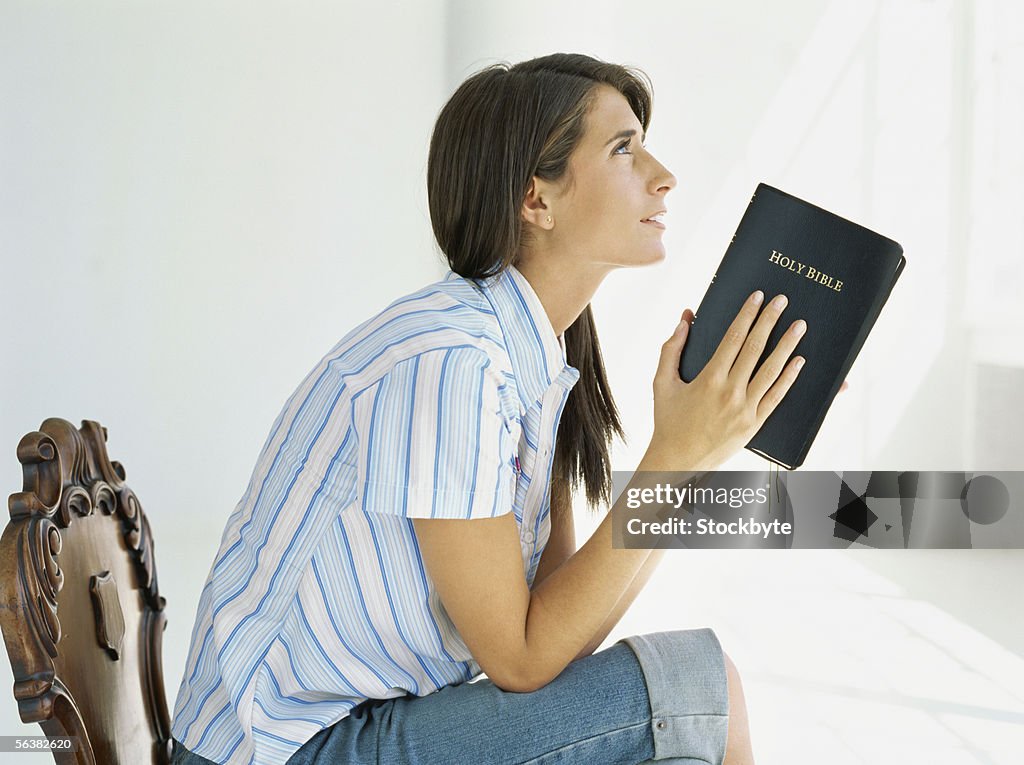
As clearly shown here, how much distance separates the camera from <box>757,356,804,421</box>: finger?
2.84 feet

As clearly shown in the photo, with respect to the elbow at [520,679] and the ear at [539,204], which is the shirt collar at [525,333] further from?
the elbow at [520,679]

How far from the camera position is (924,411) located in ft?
10.9

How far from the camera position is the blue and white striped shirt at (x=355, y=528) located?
804mm

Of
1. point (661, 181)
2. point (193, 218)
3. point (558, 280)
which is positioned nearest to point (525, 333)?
point (558, 280)

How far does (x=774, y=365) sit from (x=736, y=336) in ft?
0.13

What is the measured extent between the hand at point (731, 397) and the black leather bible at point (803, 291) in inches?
0.6

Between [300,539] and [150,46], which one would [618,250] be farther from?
[150,46]

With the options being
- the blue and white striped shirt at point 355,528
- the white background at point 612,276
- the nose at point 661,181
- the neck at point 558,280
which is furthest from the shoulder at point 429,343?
the white background at point 612,276

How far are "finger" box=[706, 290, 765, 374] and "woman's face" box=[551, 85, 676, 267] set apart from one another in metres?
0.17

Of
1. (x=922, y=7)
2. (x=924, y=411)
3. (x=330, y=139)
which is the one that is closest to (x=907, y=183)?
(x=922, y=7)

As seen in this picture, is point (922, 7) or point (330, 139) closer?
point (330, 139)

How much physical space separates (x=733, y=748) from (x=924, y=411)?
9.14 ft

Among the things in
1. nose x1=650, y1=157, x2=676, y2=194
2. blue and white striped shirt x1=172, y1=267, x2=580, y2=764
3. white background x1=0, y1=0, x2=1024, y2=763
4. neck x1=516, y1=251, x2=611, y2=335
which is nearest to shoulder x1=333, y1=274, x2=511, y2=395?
blue and white striped shirt x1=172, y1=267, x2=580, y2=764

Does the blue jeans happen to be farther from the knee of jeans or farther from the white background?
the white background
